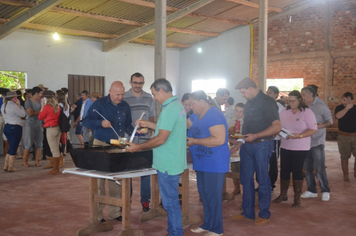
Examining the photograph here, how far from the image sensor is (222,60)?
15695mm

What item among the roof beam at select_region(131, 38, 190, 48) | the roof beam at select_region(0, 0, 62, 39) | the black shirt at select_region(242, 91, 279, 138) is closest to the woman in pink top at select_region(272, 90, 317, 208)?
the black shirt at select_region(242, 91, 279, 138)

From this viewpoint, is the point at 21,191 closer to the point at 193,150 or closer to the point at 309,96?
the point at 193,150

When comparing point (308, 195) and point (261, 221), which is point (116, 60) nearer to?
point (308, 195)

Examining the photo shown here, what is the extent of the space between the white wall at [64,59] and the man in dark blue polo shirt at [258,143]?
9.83m

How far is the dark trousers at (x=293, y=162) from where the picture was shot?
15.5 feet

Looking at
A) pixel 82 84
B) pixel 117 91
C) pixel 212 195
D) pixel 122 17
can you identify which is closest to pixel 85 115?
pixel 117 91

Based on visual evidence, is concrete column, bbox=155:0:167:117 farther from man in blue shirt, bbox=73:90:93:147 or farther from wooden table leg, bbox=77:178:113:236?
wooden table leg, bbox=77:178:113:236

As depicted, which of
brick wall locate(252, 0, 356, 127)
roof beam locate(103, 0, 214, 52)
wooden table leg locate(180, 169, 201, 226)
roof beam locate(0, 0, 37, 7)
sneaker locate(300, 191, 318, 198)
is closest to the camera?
wooden table leg locate(180, 169, 201, 226)

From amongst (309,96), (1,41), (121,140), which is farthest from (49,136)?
(1,41)

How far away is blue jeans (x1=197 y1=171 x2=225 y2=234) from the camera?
3.56m

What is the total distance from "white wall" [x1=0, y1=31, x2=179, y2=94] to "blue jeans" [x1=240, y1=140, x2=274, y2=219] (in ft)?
32.5

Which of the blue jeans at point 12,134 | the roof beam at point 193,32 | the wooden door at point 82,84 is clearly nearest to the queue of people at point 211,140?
the blue jeans at point 12,134

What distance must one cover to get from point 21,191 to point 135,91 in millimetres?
2591

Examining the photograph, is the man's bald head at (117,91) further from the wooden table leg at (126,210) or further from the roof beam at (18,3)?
the roof beam at (18,3)
